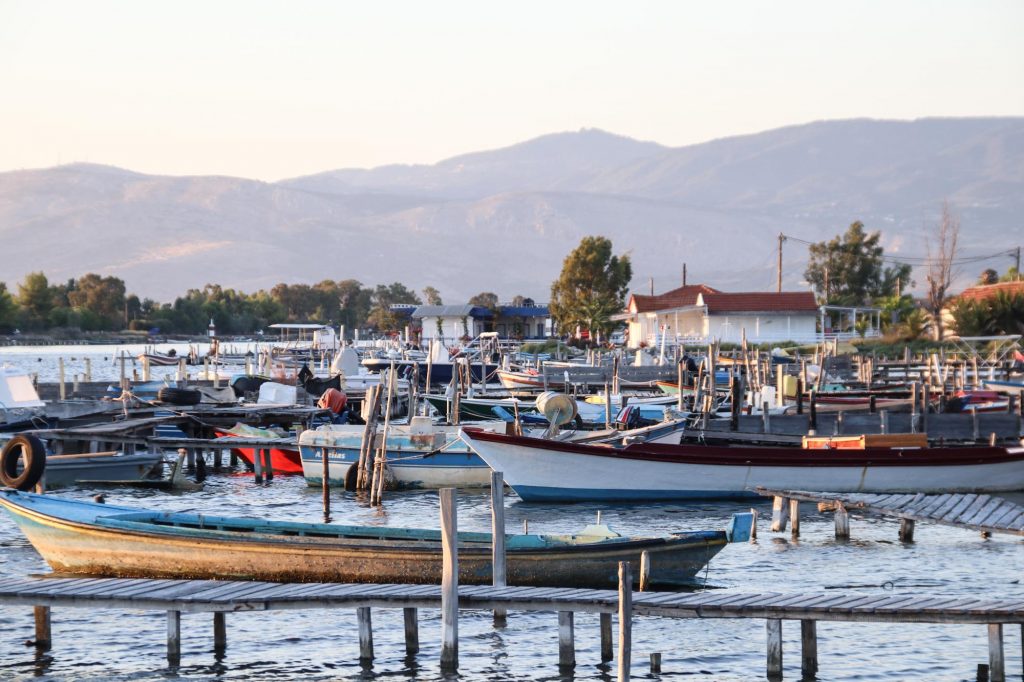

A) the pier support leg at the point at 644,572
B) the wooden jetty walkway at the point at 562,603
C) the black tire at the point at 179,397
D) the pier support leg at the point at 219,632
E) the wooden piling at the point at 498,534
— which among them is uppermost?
the black tire at the point at 179,397

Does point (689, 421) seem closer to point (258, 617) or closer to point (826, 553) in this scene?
point (826, 553)

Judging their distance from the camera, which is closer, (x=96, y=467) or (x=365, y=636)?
(x=365, y=636)

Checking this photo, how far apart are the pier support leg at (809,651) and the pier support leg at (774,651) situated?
17.5 inches

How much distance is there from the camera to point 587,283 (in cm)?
10956

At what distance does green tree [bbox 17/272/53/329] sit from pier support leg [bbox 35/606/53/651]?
17871cm

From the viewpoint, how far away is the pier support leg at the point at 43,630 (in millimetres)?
18359

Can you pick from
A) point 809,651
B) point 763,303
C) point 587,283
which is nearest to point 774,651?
point 809,651

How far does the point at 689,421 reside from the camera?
122ft

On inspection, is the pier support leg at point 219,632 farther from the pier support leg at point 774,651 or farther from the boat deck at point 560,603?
the pier support leg at point 774,651

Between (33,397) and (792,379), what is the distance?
24.1 m

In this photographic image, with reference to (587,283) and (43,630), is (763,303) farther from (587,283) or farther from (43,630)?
(43,630)

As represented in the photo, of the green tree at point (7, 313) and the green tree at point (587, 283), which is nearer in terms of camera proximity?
the green tree at point (587, 283)

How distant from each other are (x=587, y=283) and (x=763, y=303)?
22.1m

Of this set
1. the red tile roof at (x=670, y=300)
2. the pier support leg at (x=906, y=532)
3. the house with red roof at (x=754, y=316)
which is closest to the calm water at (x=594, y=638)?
the pier support leg at (x=906, y=532)
